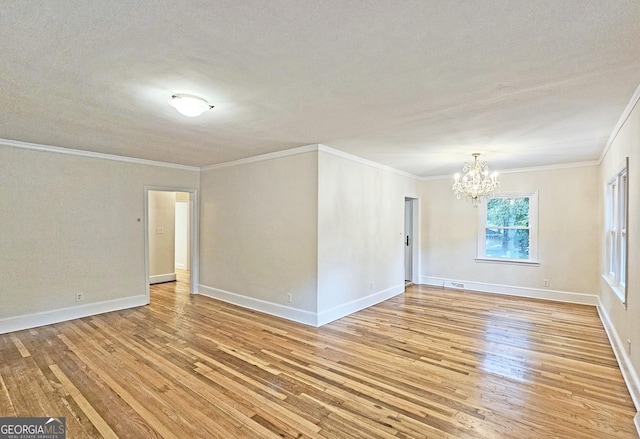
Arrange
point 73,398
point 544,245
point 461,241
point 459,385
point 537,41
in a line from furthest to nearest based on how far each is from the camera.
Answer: point 461,241, point 544,245, point 459,385, point 73,398, point 537,41

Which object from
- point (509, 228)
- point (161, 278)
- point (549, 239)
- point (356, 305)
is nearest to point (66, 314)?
point (161, 278)

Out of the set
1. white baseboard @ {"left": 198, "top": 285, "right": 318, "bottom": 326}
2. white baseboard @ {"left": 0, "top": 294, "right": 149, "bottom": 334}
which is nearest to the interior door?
white baseboard @ {"left": 198, "top": 285, "right": 318, "bottom": 326}

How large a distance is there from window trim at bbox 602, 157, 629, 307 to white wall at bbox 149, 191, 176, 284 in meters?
8.07

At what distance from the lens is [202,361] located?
3264 millimetres

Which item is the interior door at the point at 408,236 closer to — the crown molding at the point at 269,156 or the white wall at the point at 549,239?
the white wall at the point at 549,239

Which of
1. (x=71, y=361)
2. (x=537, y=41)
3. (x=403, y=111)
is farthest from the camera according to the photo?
(x=71, y=361)

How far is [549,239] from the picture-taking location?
589 cm

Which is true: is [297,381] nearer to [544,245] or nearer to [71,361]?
[71,361]

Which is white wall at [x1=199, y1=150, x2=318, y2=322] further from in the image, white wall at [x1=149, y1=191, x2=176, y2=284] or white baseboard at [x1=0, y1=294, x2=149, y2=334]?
white wall at [x1=149, y1=191, x2=176, y2=284]

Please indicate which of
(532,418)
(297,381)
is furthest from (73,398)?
(532,418)

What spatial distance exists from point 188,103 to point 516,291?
663 cm

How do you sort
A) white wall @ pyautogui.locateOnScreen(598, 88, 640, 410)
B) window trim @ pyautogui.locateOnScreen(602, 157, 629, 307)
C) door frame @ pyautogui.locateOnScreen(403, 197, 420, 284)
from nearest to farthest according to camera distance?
1. white wall @ pyautogui.locateOnScreen(598, 88, 640, 410)
2. window trim @ pyautogui.locateOnScreen(602, 157, 629, 307)
3. door frame @ pyautogui.locateOnScreen(403, 197, 420, 284)

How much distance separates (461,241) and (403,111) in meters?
4.82

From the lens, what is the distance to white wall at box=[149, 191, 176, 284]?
734 cm
